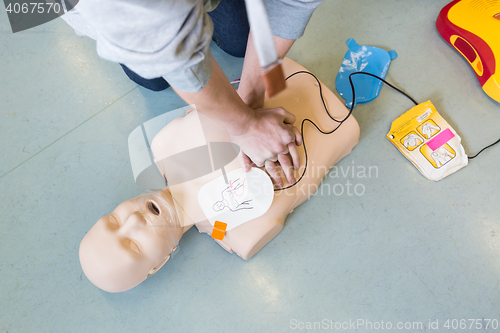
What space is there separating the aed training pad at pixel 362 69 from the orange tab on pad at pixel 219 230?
604 millimetres

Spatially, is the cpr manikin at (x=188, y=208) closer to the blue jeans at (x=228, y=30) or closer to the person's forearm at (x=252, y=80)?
the person's forearm at (x=252, y=80)

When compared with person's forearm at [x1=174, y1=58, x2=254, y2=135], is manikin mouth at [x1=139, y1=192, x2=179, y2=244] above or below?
below

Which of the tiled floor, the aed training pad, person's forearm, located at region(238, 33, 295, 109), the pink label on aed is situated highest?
person's forearm, located at region(238, 33, 295, 109)

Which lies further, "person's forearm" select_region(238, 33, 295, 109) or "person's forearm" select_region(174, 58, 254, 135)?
"person's forearm" select_region(238, 33, 295, 109)

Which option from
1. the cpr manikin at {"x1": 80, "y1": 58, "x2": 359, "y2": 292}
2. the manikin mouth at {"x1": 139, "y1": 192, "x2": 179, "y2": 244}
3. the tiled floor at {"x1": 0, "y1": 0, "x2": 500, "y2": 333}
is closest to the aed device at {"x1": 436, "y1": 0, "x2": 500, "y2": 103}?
the tiled floor at {"x1": 0, "y1": 0, "x2": 500, "y2": 333}

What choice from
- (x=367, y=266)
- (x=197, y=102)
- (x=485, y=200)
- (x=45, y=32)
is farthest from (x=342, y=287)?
(x=45, y=32)

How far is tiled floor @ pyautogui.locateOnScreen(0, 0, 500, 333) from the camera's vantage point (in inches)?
35.5

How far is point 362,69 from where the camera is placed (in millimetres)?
1063

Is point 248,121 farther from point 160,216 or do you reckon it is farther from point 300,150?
point 160,216

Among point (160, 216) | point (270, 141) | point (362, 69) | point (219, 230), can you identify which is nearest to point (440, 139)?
point (362, 69)

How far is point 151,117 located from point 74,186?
0.37m

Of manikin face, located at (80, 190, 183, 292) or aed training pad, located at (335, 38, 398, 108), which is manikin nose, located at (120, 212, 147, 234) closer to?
manikin face, located at (80, 190, 183, 292)

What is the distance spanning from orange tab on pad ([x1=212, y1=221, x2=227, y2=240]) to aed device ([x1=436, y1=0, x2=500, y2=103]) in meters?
1.02

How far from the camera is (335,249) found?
94 centimetres
